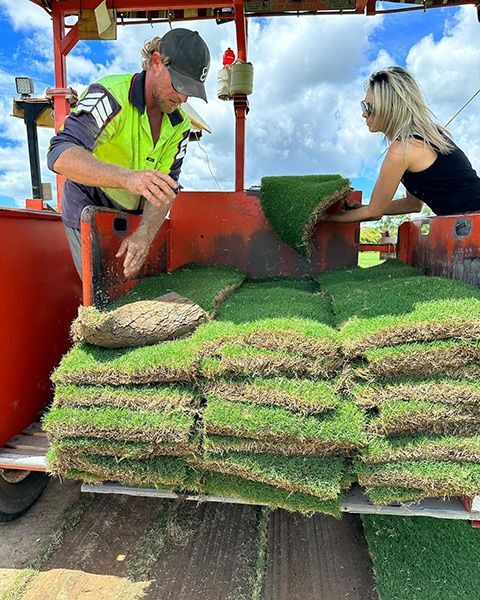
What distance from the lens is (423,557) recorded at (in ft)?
6.56

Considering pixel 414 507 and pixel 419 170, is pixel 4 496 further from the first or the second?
pixel 419 170

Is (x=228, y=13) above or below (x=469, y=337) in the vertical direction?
above

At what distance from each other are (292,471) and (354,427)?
0.86 ft

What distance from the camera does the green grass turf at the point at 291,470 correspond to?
5.16ft

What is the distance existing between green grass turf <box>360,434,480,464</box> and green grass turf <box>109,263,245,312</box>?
0.93 m

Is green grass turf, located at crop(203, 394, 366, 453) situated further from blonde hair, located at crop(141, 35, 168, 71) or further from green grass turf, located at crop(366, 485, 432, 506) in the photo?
blonde hair, located at crop(141, 35, 168, 71)

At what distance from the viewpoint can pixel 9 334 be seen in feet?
7.08

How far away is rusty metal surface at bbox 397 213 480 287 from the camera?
2.11 m

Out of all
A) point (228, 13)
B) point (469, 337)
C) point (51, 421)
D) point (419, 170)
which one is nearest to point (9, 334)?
point (51, 421)

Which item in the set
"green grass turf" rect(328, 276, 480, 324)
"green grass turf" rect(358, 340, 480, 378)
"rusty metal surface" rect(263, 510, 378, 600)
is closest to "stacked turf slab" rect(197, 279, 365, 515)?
"green grass turf" rect(358, 340, 480, 378)

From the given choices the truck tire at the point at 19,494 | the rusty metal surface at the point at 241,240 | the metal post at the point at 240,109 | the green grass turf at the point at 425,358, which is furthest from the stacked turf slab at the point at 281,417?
the metal post at the point at 240,109

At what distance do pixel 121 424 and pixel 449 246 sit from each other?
5.79 ft

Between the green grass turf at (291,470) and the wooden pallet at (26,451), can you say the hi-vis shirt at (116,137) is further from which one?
the green grass turf at (291,470)

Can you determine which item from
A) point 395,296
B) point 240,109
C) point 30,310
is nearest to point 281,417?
point 395,296
